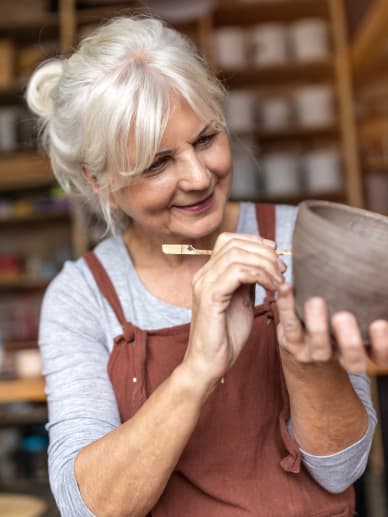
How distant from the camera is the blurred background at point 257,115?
3.66m

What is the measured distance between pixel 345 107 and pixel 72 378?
3.00 metres

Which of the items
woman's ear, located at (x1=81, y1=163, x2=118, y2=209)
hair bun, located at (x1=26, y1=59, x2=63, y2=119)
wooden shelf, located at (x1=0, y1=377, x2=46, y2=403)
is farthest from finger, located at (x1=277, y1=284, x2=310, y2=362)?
wooden shelf, located at (x1=0, y1=377, x2=46, y2=403)

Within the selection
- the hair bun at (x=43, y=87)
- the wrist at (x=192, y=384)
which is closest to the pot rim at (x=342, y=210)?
the wrist at (x=192, y=384)

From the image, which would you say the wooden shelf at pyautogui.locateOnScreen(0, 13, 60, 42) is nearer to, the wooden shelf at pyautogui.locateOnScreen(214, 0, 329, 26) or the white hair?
the wooden shelf at pyautogui.locateOnScreen(214, 0, 329, 26)

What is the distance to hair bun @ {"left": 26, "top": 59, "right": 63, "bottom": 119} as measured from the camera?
1.36 metres

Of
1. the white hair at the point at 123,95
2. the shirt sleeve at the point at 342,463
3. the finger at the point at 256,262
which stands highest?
the white hair at the point at 123,95

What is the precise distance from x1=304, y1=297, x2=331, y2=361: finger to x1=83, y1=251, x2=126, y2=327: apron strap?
0.54 meters

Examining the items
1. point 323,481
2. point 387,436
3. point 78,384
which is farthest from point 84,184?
point 387,436

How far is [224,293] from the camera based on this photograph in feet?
2.81

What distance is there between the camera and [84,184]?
136cm

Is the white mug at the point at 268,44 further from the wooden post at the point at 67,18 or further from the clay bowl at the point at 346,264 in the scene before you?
the clay bowl at the point at 346,264

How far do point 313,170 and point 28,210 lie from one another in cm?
159

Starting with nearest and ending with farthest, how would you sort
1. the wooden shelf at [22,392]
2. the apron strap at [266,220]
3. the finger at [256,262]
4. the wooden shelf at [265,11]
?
the finger at [256,262], the apron strap at [266,220], the wooden shelf at [22,392], the wooden shelf at [265,11]

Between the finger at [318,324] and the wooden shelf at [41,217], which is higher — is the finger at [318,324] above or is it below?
above
